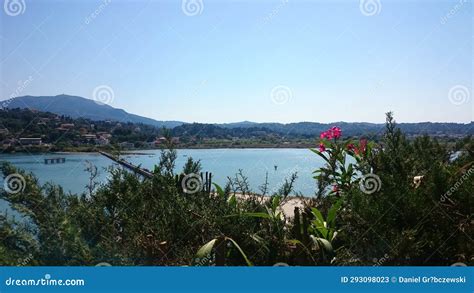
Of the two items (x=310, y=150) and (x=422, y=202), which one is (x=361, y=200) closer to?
(x=422, y=202)

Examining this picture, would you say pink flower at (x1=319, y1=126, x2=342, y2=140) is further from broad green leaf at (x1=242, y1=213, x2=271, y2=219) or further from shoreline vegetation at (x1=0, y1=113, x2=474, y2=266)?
broad green leaf at (x1=242, y1=213, x2=271, y2=219)

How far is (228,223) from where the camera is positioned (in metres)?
2.38

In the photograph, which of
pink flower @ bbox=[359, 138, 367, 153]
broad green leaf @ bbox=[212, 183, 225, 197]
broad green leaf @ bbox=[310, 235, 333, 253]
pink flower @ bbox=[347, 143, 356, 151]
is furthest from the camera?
pink flower @ bbox=[347, 143, 356, 151]

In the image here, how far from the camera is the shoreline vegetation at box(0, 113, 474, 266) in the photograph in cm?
223

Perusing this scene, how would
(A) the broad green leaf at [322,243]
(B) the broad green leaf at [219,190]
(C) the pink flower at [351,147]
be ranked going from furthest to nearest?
1. (C) the pink flower at [351,147]
2. (B) the broad green leaf at [219,190]
3. (A) the broad green leaf at [322,243]

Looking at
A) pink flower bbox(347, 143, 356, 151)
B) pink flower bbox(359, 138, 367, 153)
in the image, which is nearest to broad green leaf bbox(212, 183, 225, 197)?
pink flower bbox(359, 138, 367, 153)

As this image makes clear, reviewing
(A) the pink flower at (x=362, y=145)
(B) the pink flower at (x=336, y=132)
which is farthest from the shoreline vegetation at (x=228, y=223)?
(B) the pink flower at (x=336, y=132)

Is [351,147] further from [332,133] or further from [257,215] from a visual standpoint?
[257,215]

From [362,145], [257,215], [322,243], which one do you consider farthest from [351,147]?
[257,215]

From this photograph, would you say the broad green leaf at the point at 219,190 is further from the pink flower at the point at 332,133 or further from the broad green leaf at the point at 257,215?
the pink flower at the point at 332,133

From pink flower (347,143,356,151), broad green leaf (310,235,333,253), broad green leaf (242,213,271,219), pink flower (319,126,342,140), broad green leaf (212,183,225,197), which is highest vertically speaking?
pink flower (319,126,342,140)

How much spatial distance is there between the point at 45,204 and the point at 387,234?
2.05 m

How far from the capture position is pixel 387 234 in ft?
8.13

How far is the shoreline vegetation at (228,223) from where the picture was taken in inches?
87.7
